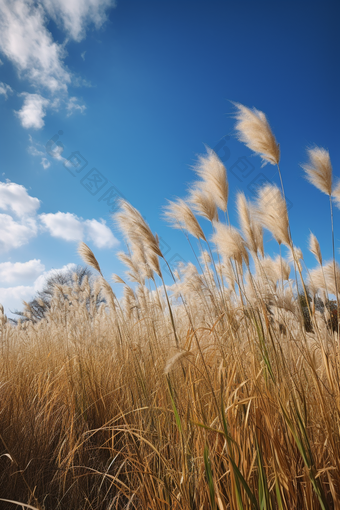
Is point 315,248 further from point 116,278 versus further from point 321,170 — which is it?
point 116,278

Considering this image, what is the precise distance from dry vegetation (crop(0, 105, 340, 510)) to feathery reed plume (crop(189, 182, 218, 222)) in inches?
0.5

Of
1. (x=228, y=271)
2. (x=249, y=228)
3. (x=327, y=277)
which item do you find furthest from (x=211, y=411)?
(x=327, y=277)

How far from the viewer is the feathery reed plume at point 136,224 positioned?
6.13 feet

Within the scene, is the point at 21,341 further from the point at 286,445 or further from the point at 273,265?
the point at 286,445

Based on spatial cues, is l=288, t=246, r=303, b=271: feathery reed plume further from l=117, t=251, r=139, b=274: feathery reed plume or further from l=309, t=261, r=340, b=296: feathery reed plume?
l=117, t=251, r=139, b=274: feathery reed plume

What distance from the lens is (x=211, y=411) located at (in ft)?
5.33

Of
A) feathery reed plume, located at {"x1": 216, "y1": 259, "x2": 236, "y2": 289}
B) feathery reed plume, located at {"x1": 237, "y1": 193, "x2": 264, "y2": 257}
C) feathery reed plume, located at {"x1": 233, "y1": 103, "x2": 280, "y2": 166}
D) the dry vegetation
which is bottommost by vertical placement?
the dry vegetation

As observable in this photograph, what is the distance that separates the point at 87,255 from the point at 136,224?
4.08 feet

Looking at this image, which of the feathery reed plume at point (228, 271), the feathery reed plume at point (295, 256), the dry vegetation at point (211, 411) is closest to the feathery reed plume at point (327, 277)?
the dry vegetation at point (211, 411)

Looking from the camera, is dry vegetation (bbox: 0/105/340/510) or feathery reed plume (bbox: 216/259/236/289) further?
feathery reed plume (bbox: 216/259/236/289)

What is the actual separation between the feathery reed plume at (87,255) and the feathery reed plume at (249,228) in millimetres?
1641

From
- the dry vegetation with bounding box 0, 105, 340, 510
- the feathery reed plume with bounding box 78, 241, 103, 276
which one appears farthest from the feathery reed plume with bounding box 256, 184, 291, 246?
the feathery reed plume with bounding box 78, 241, 103, 276

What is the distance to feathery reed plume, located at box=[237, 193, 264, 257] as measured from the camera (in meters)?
2.15

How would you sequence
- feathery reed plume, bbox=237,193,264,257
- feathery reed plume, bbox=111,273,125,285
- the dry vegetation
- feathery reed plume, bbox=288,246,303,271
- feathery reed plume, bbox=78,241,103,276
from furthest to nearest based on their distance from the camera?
feathery reed plume, bbox=111,273,125,285 → feathery reed plume, bbox=78,241,103,276 → feathery reed plume, bbox=237,193,264,257 → feathery reed plume, bbox=288,246,303,271 → the dry vegetation
